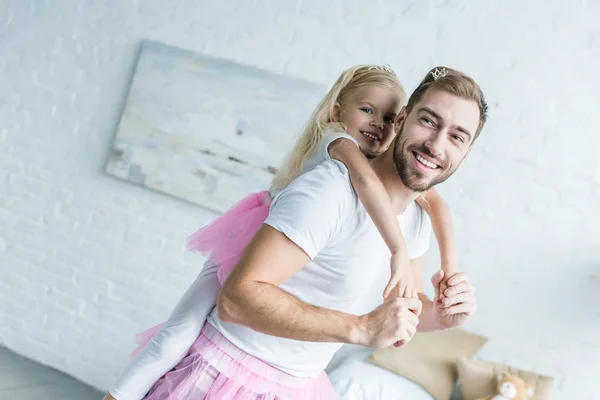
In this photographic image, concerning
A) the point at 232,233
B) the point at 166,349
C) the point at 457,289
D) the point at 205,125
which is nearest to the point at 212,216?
the point at 205,125

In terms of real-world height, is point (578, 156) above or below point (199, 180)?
above

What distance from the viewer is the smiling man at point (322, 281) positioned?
134 centimetres

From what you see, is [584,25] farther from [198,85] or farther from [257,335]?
[257,335]

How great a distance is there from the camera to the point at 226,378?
160cm

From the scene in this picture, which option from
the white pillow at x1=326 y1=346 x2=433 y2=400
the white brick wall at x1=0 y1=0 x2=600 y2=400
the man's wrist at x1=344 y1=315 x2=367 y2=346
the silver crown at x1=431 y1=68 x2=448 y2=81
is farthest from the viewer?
the white brick wall at x1=0 y1=0 x2=600 y2=400

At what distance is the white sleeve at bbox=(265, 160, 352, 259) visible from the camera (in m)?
1.37

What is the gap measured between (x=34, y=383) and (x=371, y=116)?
2.56 metres

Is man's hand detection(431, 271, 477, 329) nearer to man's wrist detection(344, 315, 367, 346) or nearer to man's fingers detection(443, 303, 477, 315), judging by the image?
man's fingers detection(443, 303, 477, 315)

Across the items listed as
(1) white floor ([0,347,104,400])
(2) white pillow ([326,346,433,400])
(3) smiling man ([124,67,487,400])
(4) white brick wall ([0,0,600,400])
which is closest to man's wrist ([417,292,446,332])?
(3) smiling man ([124,67,487,400])

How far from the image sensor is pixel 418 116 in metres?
1.66

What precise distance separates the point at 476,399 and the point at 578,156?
1.16 metres

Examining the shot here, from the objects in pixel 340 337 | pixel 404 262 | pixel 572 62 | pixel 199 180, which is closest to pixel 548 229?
pixel 572 62

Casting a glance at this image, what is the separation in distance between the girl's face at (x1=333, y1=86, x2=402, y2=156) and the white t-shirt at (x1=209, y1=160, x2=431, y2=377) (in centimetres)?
62

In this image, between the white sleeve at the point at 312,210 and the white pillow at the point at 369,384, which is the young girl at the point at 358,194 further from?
the white pillow at the point at 369,384
